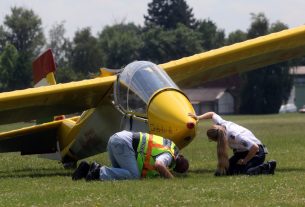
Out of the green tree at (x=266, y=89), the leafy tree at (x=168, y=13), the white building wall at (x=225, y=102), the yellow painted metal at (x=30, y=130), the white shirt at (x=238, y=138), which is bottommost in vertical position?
the white building wall at (x=225, y=102)

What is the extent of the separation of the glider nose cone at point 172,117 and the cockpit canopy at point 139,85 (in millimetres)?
337

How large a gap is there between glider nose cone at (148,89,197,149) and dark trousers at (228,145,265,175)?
0.86m

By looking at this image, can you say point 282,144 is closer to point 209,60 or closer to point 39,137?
point 209,60

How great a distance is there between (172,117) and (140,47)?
107 metres

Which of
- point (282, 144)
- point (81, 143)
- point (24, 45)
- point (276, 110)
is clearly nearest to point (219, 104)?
point (276, 110)

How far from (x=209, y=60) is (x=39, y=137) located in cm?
401

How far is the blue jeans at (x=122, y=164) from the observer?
12.8m

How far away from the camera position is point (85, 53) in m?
120

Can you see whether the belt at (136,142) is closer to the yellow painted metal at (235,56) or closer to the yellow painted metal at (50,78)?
the yellow painted metal at (235,56)

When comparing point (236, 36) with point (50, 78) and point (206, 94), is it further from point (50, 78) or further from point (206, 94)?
point (50, 78)

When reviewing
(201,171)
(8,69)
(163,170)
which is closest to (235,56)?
(201,171)

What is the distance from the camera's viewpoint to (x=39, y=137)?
18.1 m

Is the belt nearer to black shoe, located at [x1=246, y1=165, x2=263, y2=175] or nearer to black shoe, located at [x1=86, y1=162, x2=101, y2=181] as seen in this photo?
black shoe, located at [x1=86, y1=162, x2=101, y2=181]

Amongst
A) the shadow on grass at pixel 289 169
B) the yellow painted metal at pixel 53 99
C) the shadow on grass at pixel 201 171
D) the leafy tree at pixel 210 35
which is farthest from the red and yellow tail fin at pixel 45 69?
the leafy tree at pixel 210 35
